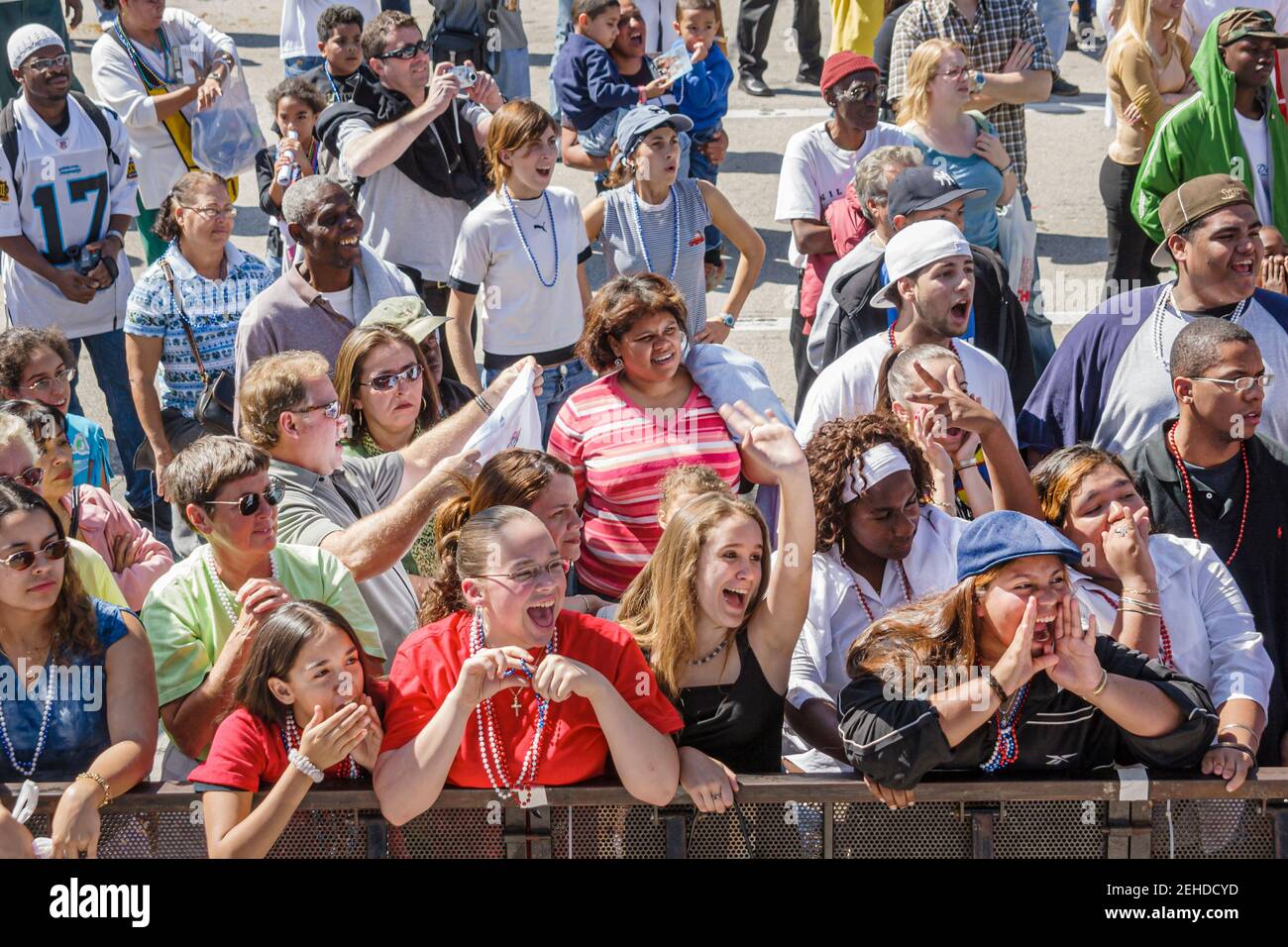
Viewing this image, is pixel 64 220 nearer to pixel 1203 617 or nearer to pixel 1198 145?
pixel 1198 145

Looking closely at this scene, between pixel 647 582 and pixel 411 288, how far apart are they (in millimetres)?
2556

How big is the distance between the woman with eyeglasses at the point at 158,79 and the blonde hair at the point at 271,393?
367 cm

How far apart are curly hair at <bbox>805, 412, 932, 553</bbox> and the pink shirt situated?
1951mm

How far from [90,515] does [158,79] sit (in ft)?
13.3

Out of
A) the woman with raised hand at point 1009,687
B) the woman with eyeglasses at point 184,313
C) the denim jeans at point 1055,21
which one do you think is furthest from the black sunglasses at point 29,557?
the denim jeans at point 1055,21

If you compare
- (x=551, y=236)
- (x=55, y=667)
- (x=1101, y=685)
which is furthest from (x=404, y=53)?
(x=1101, y=685)

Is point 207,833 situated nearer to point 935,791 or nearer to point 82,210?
Answer: point 935,791

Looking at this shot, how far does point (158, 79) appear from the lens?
784 cm

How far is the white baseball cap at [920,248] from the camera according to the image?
16.8 feet

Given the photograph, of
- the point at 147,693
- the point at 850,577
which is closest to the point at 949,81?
the point at 850,577

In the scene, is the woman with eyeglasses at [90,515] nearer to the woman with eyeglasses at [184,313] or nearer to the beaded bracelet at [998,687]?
the woman with eyeglasses at [184,313]

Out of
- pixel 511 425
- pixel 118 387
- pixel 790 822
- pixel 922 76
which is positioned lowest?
pixel 790 822

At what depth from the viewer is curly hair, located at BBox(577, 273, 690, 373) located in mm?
4852

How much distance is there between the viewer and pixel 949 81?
689 cm
